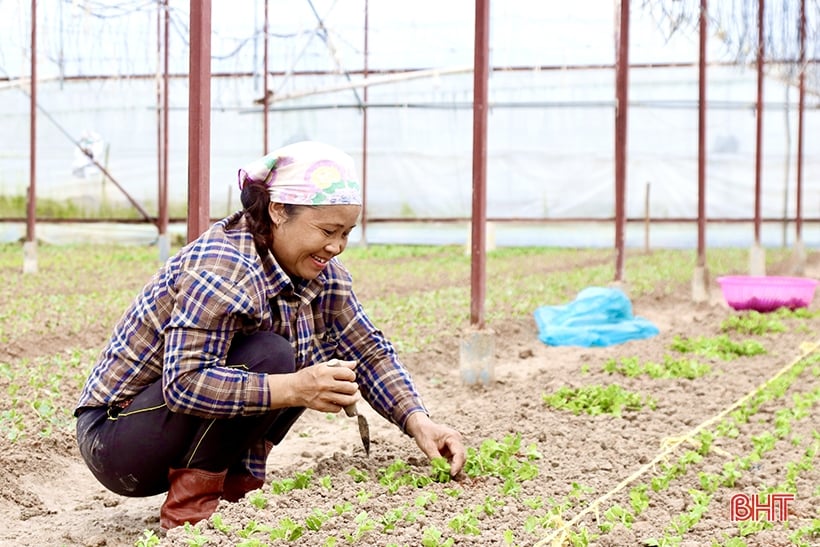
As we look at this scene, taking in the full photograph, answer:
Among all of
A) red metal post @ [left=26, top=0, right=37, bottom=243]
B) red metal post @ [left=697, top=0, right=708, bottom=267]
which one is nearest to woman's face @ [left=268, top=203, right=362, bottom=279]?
red metal post @ [left=697, top=0, right=708, bottom=267]

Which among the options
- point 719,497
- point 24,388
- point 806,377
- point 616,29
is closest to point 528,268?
point 616,29

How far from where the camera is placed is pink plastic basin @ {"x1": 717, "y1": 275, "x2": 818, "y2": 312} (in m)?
8.98

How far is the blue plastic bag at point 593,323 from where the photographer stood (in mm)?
A: 7785

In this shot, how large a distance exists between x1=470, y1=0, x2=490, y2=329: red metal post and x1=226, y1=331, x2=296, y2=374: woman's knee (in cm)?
288

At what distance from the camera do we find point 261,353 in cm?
299

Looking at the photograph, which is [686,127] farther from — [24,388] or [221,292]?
[221,292]

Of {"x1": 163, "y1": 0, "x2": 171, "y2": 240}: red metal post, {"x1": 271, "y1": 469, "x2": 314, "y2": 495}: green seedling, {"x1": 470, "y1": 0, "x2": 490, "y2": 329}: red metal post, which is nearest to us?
{"x1": 271, "y1": 469, "x2": 314, "y2": 495}: green seedling

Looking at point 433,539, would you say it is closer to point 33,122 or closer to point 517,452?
point 517,452

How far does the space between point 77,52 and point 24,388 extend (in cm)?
1539

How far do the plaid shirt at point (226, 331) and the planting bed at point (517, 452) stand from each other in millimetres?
302

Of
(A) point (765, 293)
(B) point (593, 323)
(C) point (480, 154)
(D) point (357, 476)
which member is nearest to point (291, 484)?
(D) point (357, 476)

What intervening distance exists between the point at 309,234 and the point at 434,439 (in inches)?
33.2

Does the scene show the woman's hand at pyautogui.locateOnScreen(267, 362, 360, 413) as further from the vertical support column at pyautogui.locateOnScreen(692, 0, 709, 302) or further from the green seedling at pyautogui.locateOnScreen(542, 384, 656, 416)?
the vertical support column at pyautogui.locateOnScreen(692, 0, 709, 302)

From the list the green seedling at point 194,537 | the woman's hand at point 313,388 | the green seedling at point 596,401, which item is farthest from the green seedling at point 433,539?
the green seedling at point 596,401
